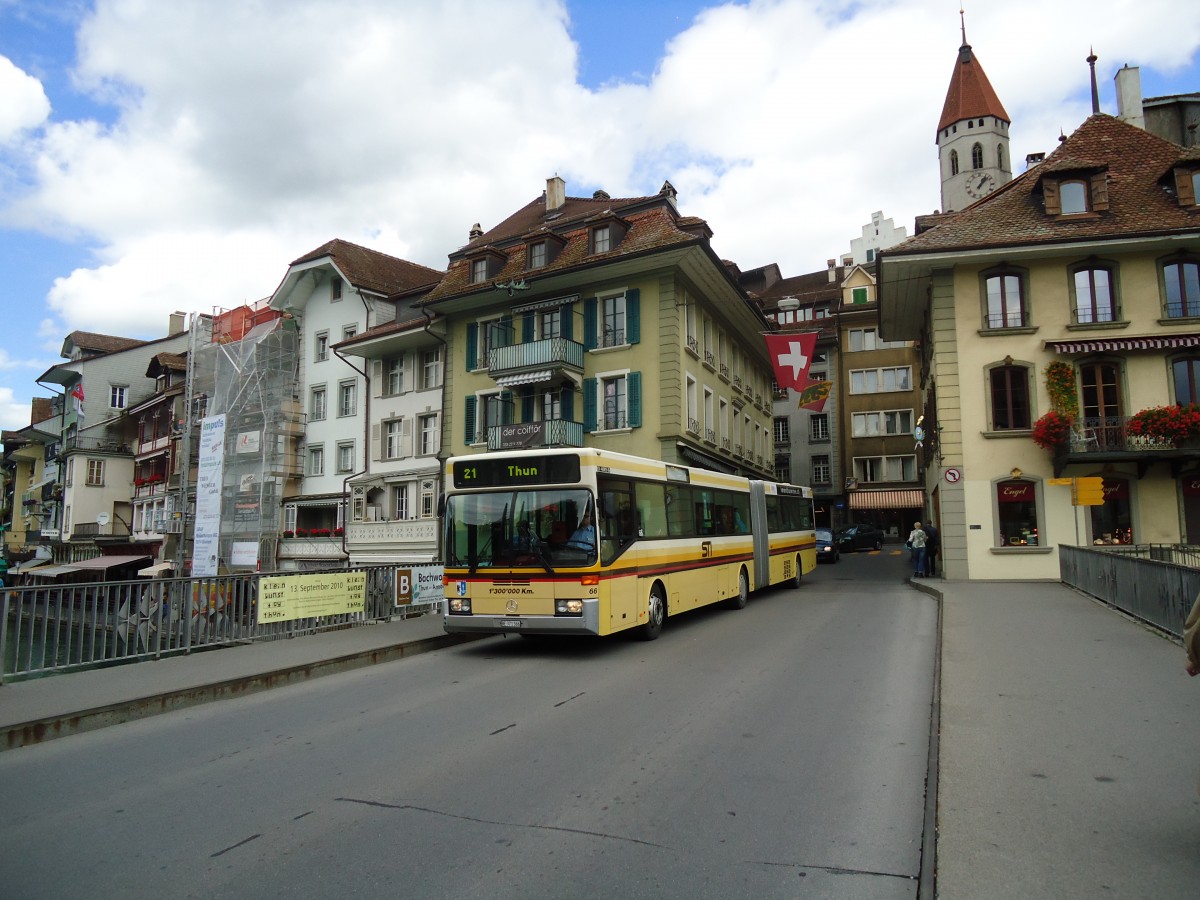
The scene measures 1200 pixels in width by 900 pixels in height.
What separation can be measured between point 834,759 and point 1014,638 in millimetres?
6656

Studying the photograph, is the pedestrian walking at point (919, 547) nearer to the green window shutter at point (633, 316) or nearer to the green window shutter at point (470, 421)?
the green window shutter at point (633, 316)

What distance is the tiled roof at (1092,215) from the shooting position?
71.5ft

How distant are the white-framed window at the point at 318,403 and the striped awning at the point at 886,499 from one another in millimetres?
32715

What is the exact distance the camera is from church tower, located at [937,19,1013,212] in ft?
204

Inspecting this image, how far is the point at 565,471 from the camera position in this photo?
11875 mm

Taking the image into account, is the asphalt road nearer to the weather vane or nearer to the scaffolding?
the weather vane

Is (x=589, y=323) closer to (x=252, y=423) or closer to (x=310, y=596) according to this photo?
(x=252, y=423)

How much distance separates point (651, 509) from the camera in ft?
44.5

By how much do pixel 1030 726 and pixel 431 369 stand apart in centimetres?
3061

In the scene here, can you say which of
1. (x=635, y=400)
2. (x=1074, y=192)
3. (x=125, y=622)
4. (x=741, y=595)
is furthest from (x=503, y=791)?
(x=1074, y=192)

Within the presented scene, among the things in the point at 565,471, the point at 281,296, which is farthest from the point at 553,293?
the point at 565,471

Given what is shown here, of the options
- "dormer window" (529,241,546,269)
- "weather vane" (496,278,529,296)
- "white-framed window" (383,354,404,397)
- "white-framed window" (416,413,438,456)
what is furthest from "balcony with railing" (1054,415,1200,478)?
"white-framed window" (383,354,404,397)

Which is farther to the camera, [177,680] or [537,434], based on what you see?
[537,434]


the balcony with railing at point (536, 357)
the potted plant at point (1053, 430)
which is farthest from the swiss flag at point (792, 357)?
the balcony with railing at point (536, 357)
